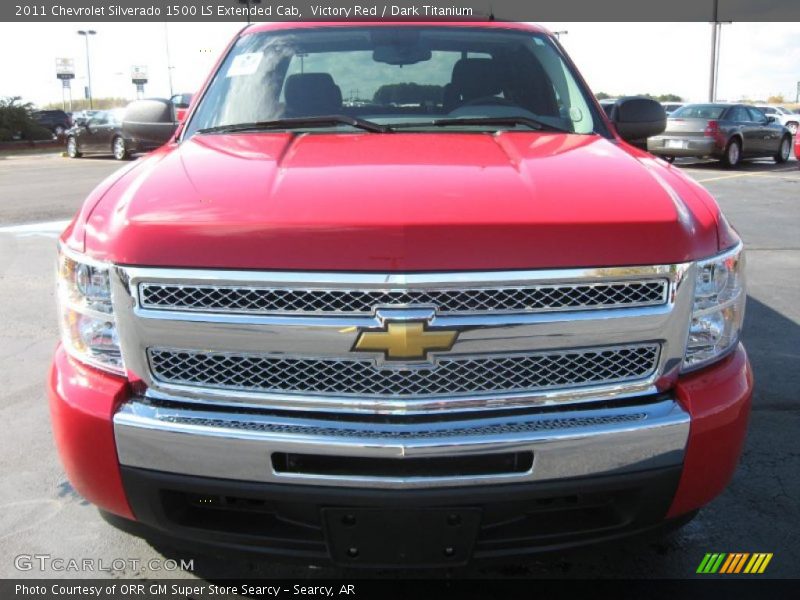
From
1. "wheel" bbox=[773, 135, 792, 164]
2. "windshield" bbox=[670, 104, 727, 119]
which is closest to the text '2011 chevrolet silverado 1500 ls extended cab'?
"windshield" bbox=[670, 104, 727, 119]

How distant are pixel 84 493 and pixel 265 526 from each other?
1.74 ft

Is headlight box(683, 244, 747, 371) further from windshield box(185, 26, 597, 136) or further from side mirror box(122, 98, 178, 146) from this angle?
side mirror box(122, 98, 178, 146)

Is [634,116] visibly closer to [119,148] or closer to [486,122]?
[486,122]

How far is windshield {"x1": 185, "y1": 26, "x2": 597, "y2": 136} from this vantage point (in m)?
3.33

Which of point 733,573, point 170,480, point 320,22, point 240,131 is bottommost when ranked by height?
point 733,573

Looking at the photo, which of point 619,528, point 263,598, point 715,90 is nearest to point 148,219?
point 263,598

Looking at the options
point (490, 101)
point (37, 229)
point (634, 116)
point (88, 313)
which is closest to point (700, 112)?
point (37, 229)

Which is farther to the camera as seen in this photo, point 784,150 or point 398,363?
point 784,150

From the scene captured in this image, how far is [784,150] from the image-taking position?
21.4 meters

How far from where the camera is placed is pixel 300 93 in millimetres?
3393

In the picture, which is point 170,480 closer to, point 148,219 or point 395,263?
point 148,219

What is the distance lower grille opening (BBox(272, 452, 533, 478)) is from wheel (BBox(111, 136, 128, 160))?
73.9 ft

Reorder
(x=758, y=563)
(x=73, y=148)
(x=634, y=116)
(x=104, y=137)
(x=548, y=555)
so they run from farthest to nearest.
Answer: (x=73, y=148)
(x=104, y=137)
(x=634, y=116)
(x=758, y=563)
(x=548, y=555)

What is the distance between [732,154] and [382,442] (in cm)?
1910
